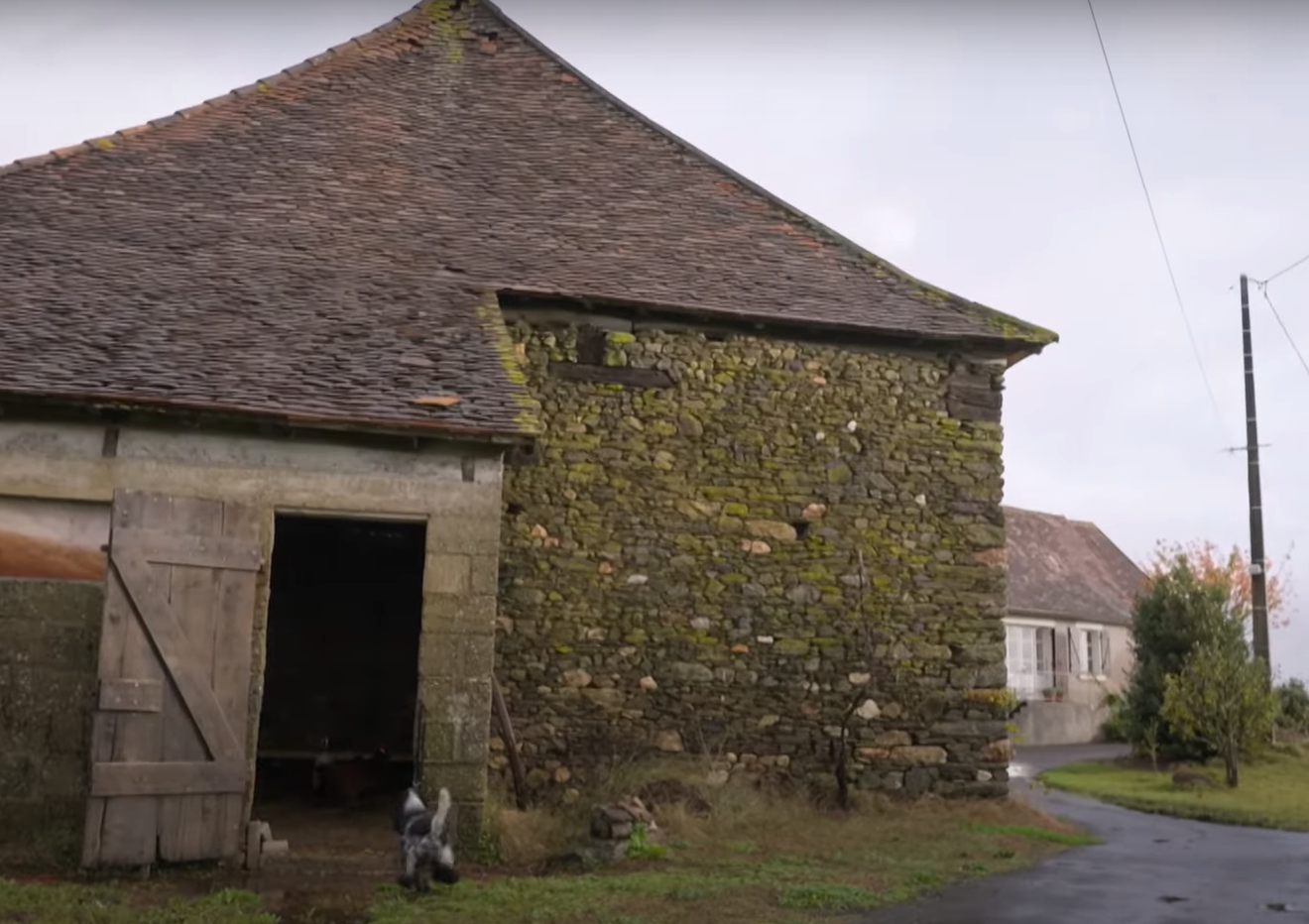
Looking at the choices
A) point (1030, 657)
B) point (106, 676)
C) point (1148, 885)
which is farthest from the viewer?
point (1030, 657)

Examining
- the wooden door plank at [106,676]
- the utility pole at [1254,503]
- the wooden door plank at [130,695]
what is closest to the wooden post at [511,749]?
the wooden door plank at [130,695]

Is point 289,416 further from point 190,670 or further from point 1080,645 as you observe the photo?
point 1080,645

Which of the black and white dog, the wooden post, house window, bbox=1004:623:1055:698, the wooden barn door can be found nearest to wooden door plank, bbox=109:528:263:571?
the wooden barn door

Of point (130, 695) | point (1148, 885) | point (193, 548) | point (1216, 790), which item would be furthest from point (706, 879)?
point (1216, 790)

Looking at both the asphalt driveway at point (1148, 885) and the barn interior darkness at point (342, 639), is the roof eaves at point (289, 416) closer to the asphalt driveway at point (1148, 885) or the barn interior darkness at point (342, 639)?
the asphalt driveway at point (1148, 885)

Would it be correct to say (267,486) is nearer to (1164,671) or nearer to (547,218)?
(547,218)

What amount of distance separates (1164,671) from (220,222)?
1646cm

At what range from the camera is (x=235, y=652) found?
8.03 metres

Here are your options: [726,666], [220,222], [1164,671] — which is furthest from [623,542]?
[1164,671]

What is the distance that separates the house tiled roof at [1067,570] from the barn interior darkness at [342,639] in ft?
63.9

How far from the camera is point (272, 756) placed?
1164 cm

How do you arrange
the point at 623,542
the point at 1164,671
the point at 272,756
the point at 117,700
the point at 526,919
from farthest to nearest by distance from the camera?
1. the point at 1164,671
2. the point at 272,756
3. the point at 623,542
4. the point at 117,700
5. the point at 526,919

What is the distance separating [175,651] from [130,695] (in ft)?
1.23

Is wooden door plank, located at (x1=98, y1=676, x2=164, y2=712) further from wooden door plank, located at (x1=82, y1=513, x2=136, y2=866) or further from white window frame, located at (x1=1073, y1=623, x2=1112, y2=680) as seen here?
white window frame, located at (x1=1073, y1=623, x2=1112, y2=680)
